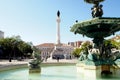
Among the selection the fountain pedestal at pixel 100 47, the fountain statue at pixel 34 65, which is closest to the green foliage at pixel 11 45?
the fountain statue at pixel 34 65

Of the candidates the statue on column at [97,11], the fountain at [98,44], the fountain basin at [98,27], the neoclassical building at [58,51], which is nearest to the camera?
the fountain at [98,44]

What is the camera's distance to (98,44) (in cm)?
1911

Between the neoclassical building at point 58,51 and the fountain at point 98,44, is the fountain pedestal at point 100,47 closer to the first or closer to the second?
the fountain at point 98,44

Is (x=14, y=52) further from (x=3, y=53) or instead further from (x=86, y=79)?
(x=86, y=79)

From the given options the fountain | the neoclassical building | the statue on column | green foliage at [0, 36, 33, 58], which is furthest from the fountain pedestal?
the neoclassical building

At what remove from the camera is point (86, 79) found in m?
14.6

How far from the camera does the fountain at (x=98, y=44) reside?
17.4m

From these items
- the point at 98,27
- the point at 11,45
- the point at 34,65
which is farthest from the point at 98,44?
the point at 11,45

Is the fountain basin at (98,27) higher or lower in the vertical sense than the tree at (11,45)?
lower

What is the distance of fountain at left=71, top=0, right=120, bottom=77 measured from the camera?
17391mm

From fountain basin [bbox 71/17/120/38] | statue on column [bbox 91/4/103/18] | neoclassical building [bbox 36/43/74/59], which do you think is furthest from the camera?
neoclassical building [bbox 36/43/74/59]

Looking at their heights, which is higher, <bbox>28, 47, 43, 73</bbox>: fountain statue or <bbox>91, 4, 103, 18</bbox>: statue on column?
<bbox>91, 4, 103, 18</bbox>: statue on column

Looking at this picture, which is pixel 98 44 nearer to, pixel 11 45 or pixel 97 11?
pixel 97 11

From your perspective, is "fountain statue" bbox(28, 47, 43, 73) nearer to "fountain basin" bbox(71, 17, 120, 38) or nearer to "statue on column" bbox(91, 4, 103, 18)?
"fountain basin" bbox(71, 17, 120, 38)
